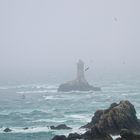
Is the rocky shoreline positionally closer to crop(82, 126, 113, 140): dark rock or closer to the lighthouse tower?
crop(82, 126, 113, 140): dark rock

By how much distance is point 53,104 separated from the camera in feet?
442

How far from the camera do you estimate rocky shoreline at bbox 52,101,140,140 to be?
81000 millimetres

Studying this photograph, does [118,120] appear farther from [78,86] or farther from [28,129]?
[78,86]

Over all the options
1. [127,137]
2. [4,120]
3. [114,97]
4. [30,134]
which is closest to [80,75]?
[114,97]

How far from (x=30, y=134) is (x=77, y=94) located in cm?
6721

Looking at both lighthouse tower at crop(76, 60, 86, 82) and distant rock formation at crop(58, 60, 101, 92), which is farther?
lighthouse tower at crop(76, 60, 86, 82)

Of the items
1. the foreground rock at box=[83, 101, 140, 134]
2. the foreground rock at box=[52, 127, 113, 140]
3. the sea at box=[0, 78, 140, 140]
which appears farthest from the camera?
the sea at box=[0, 78, 140, 140]

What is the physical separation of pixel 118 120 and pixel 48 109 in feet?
131

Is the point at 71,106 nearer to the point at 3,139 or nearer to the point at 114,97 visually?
the point at 114,97

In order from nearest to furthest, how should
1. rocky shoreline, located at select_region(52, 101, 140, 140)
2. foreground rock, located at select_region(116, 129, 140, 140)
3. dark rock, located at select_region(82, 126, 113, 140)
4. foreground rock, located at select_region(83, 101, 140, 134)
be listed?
foreground rock, located at select_region(116, 129, 140, 140) < dark rock, located at select_region(82, 126, 113, 140) < rocky shoreline, located at select_region(52, 101, 140, 140) < foreground rock, located at select_region(83, 101, 140, 134)

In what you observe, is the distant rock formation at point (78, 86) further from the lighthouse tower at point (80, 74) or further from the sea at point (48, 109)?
the sea at point (48, 109)

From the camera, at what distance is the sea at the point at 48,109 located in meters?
94.6

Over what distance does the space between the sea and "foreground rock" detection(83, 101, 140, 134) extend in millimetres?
5629

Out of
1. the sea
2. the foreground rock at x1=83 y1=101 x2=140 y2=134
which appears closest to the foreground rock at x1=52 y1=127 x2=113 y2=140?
the foreground rock at x1=83 y1=101 x2=140 y2=134
